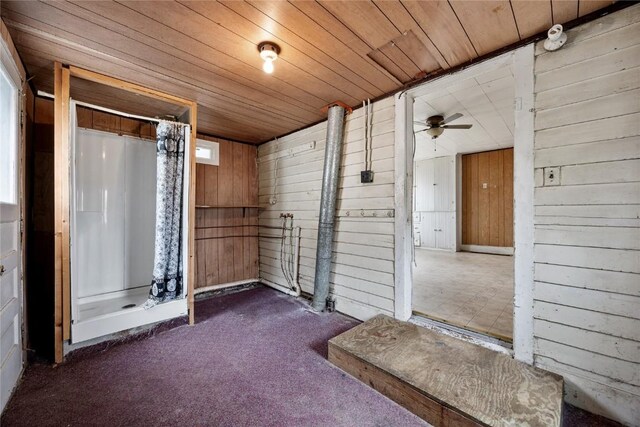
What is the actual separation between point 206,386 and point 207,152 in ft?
10.1

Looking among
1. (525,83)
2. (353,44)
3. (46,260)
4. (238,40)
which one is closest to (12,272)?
(46,260)

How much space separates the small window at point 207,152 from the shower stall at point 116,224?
2.00 feet

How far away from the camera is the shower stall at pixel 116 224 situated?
2.75m

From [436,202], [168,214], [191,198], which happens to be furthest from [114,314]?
[436,202]

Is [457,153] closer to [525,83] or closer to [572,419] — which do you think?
[525,83]

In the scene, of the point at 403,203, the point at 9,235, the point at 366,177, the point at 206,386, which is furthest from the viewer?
the point at 366,177

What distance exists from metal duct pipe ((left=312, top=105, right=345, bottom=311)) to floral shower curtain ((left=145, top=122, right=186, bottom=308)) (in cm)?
150

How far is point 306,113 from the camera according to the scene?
318cm

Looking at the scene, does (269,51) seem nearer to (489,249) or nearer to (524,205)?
(524,205)

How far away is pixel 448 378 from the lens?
1642mm

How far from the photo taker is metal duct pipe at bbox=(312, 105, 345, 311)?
298 cm

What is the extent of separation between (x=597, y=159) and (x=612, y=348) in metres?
1.10

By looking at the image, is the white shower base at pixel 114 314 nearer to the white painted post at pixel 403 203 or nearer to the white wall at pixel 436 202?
the white painted post at pixel 403 203

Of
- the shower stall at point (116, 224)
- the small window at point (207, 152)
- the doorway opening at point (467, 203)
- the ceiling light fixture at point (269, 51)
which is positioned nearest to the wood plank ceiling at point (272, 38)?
the ceiling light fixture at point (269, 51)
